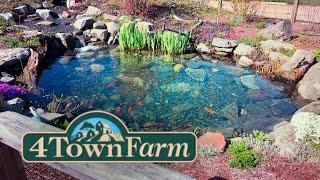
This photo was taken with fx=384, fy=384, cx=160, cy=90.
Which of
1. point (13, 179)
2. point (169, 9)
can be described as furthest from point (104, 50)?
point (13, 179)

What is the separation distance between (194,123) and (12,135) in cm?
602

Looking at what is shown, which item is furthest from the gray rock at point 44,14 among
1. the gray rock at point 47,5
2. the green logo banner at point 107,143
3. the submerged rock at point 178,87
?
the green logo banner at point 107,143

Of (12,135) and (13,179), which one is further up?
(12,135)

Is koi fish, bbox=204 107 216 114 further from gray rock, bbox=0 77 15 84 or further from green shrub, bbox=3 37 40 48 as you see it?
green shrub, bbox=3 37 40 48

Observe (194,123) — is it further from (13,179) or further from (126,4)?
(126,4)

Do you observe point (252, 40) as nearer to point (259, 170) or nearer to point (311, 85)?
point (311, 85)

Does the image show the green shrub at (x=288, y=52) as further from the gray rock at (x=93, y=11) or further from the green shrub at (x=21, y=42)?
the green shrub at (x=21, y=42)

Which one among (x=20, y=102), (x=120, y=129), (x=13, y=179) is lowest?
(x=20, y=102)

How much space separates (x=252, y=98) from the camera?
928cm

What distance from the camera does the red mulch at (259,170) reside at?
5.41m

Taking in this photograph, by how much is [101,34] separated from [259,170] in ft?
29.7

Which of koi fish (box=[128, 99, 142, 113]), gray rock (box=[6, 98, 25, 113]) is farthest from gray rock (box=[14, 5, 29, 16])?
gray rock (box=[6, 98, 25, 113])

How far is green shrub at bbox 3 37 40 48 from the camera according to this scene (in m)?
10.6

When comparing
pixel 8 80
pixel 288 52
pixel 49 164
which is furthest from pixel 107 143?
pixel 288 52
